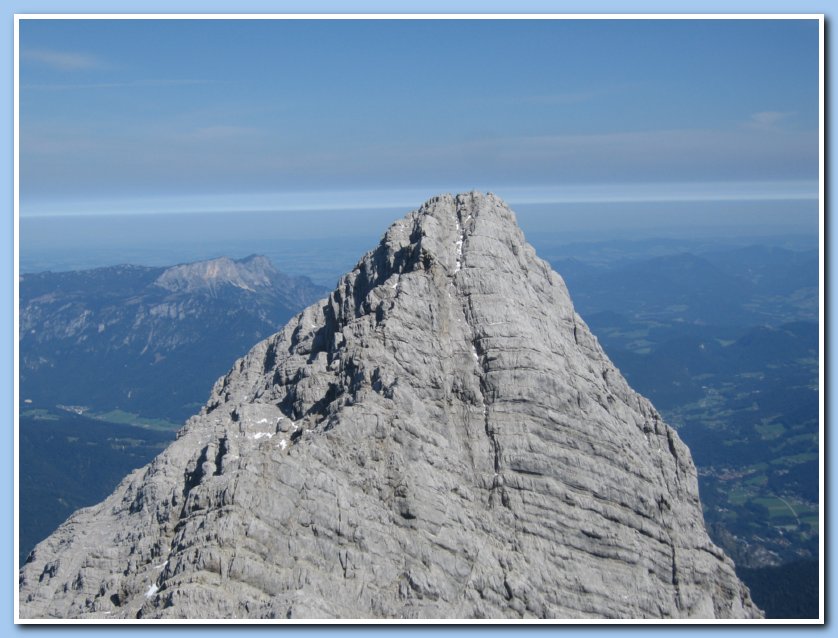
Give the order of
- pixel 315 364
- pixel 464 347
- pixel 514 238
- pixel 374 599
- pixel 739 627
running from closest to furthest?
pixel 739 627 → pixel 374 599 → pixel 464 347 → pixel 315 364 → pixel 514 238

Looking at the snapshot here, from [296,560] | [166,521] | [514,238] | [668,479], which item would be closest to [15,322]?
[166,521]

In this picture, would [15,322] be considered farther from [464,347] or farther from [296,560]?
[464,347]

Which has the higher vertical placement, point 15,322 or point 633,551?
point 15,322

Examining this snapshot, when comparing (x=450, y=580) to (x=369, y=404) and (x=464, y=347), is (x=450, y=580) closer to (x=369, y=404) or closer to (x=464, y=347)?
(x=369, y=404)

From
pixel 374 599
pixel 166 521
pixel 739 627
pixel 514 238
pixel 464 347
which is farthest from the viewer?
pixel 514 238

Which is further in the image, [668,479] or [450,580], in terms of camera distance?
[668,479]

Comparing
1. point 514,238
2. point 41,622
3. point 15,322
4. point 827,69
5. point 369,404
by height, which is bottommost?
point 41,622
